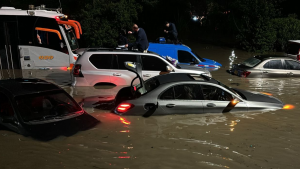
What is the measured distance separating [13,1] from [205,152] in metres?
24.1

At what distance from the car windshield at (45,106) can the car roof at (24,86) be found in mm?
119

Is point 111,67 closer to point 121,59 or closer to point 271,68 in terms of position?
point 121,59

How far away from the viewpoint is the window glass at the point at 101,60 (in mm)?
10234

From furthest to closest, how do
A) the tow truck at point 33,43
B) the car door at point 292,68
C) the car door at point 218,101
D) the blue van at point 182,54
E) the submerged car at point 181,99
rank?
the tow truck at point 33,43, the car door at point 292,68, the blue van at point 182,54, the car door at point 218,101, the submerged car at point 181,99

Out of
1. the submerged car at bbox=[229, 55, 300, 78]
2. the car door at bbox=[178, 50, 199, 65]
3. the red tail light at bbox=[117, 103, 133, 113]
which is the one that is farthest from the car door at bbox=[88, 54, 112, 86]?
the submerged car at bbox=[229, 55, 300, 78]

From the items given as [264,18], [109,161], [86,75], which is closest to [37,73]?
[86,75]

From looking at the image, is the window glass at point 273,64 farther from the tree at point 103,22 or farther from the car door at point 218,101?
the tree at point 103,22

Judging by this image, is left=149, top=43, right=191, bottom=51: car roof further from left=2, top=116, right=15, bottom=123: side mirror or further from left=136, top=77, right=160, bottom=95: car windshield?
left=2, top=116, right=15, bottom=123: side mirror

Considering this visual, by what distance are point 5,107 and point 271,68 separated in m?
10.4

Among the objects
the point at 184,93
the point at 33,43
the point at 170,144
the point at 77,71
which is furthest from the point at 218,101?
the point at 33,43

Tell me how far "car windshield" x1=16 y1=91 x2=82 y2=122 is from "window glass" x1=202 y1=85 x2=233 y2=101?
2991 mm

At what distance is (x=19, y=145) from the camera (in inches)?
221

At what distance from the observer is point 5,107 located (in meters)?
5.88

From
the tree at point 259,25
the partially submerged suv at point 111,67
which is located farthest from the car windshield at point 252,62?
the tree at point 259,25
